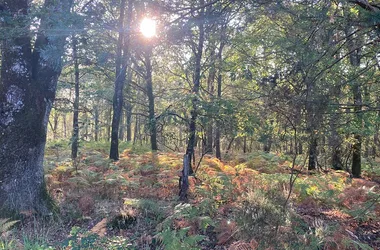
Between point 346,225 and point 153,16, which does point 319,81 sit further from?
point 153,16

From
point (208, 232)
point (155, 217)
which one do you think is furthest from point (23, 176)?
point (208, 232)

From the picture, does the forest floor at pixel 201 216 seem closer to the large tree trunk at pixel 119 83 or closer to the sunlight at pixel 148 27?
the large tree trunk at pixel 119 83

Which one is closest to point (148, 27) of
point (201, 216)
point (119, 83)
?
point (201, 216)

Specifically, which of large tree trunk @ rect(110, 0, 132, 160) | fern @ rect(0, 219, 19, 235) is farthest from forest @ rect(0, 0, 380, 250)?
large tree trunk @ rect(110, 0, 132, 160)

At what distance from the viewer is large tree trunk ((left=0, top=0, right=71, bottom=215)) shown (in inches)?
193

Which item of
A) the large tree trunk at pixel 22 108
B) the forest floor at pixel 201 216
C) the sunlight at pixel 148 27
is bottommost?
the forest floor at pixel 201 216

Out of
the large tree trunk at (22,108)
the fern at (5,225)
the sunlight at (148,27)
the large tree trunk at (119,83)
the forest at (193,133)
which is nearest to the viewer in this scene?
the fern at (5,225)

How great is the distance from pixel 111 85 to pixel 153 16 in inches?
380

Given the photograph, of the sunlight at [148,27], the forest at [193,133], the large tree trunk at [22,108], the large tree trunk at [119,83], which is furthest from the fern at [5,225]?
the large tree trunk at [119,83]

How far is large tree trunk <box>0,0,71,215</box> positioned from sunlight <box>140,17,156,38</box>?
1329 mm

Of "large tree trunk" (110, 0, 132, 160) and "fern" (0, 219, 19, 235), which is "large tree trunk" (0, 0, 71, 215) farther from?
"large tree trunk" (110, 0, 132, 160)

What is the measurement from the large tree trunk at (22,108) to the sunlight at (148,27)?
133 centimetres

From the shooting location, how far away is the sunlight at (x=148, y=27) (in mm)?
5025

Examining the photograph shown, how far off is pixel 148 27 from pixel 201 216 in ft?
11.8
